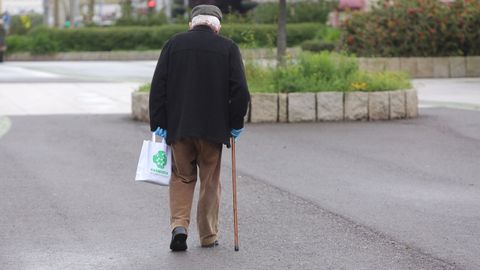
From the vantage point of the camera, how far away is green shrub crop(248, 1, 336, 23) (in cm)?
4491

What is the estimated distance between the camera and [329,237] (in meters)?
8.51

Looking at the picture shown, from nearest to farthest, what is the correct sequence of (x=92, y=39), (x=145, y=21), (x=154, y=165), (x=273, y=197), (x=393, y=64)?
(x=154, y=165)
(x=273, y=197)
(x=393, y=64)
(x=92, y=39)
(x=145, y=21)

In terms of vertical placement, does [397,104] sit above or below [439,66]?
above

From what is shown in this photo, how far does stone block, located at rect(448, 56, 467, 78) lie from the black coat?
18781 mm

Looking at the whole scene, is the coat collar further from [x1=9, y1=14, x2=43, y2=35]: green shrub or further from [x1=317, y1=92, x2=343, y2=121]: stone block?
[x1=9, y1=14, x2=43, y2=35]: green shrub

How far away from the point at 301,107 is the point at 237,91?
8788 millimetres

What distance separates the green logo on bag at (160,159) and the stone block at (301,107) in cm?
867

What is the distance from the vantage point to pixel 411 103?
17.2 m

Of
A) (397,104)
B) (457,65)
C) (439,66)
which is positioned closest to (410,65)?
(439,66)

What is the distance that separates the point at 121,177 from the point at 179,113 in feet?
12.5

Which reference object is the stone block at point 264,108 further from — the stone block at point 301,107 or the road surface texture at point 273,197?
the road surface texture at point 273,197

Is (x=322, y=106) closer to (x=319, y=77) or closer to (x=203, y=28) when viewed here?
(x=319, y=77)

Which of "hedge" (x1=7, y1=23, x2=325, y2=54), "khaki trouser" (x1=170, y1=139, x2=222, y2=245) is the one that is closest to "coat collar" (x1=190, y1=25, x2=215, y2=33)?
"khaki trouser" (x1=170, y1=139, x2=222, y2=245)

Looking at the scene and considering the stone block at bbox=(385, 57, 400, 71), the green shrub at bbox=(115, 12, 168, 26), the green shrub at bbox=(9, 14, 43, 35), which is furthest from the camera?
the green shrub at bbox=(9, 14, 43, 35)
